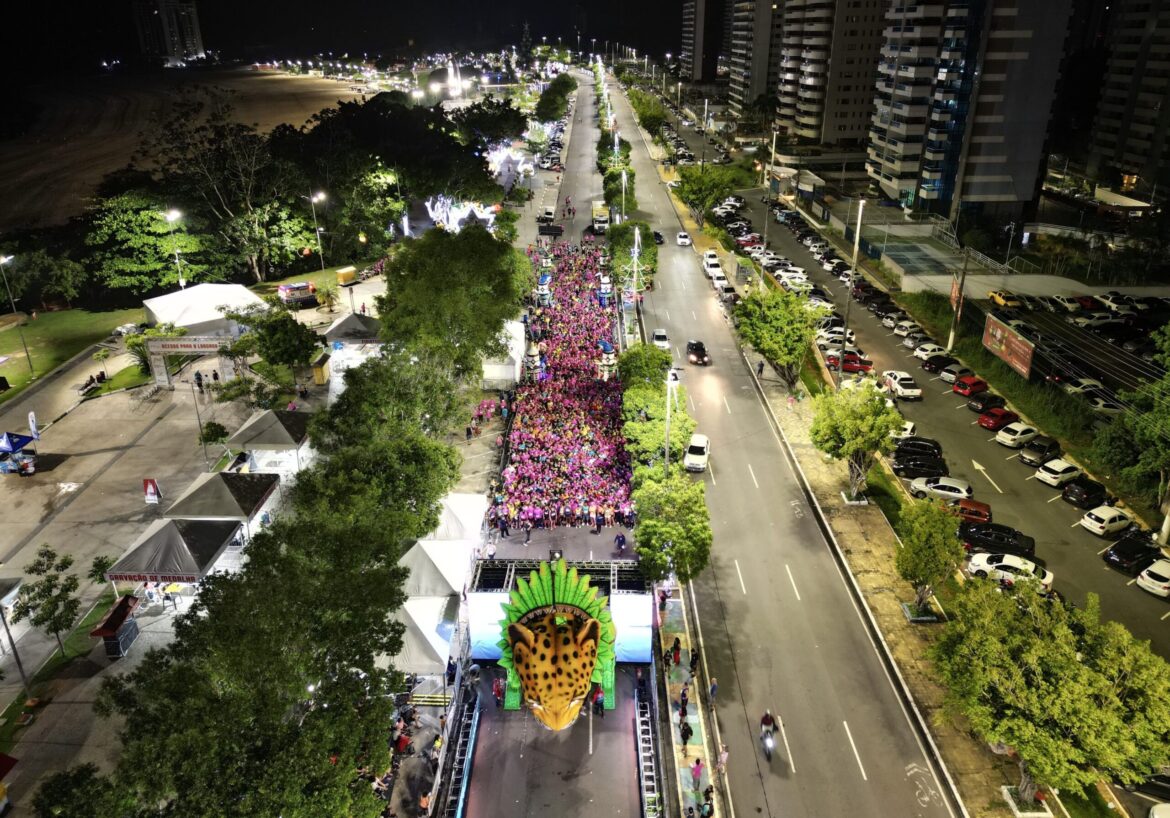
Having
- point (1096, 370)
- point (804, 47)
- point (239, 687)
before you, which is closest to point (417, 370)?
point (239, 687)

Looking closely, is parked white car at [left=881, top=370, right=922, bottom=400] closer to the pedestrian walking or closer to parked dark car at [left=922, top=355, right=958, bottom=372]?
parked dark car at [left=922, top=355, right=958, bottom=372]

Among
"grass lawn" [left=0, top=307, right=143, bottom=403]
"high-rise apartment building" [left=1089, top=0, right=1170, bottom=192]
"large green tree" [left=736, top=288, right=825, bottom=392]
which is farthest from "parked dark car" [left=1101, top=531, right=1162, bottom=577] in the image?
"high-rise apartment building" [left=1089, top=0, right=1170, bottom=192]

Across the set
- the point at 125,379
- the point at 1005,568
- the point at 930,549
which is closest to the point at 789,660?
the point at 930,549

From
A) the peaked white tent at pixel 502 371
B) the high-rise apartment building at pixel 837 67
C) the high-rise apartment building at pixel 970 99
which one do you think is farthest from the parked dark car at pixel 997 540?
the high-rise apartment building at pixel 837 67

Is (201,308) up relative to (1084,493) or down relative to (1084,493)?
up

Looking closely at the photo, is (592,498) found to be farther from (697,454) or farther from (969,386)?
(969,386)

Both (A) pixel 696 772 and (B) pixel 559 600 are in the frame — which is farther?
(B) pixel 559 600
